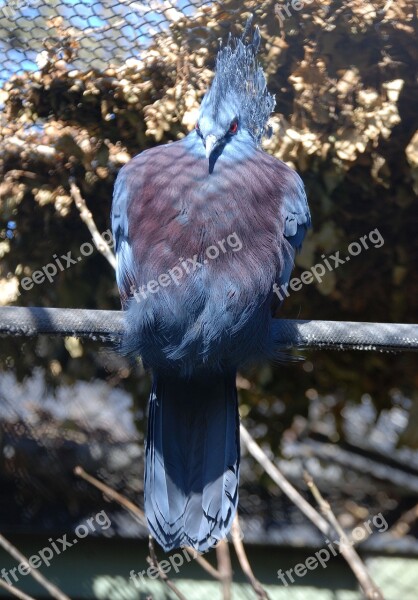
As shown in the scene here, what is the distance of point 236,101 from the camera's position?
1688 millimetres

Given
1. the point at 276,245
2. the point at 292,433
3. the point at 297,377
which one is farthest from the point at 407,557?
the point at 276,245

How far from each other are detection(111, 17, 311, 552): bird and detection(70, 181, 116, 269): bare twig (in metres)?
0.20

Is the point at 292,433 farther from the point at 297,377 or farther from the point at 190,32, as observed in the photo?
the point at 190,32

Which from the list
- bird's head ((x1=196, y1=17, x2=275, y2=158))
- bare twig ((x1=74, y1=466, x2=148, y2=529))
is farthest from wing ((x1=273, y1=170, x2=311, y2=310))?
bare twig ((x1=74, y1=466, x2=148, y2=529))

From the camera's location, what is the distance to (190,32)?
1.96 m

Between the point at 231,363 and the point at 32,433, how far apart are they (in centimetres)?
123

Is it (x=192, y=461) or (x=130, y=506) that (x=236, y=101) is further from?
(x=130, y=506)

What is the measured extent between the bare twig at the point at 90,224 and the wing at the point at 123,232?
0.16 meters

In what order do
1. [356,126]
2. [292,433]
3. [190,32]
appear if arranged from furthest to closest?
[292,433] → [190,32] → [356,126]

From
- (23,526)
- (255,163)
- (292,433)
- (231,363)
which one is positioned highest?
(255,163)

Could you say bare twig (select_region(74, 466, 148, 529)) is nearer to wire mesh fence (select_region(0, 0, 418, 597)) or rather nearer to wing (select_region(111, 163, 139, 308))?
wire mesh fence (select_region(0, 0, 418, 597))

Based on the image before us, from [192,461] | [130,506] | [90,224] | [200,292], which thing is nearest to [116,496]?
[130,506]

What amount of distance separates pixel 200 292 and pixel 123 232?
29 centimetres

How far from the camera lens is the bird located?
4.69 feet
